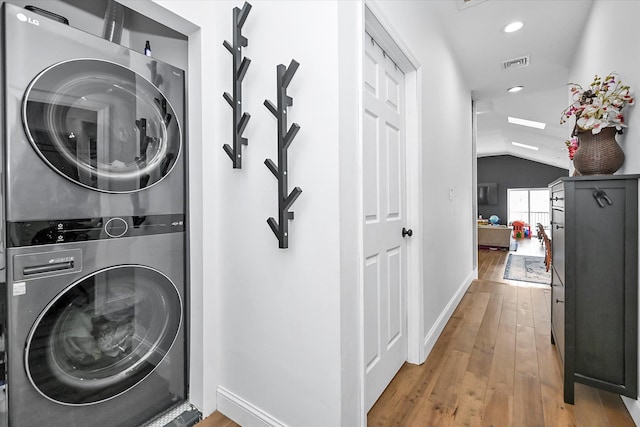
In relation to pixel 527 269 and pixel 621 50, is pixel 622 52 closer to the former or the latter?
pixel 621 50

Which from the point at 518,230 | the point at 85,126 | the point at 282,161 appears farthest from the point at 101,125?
the point at 518,230

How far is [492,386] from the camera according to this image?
1.77m

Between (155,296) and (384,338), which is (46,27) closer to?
(155,296)

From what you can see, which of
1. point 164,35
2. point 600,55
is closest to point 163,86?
point 164,35

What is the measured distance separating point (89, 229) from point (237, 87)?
0.86m

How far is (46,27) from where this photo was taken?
1.10m

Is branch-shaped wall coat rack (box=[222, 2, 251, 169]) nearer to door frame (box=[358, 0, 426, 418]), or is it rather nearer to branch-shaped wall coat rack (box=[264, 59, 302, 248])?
branch-shaped wall coat rack (box=[264, 59, 302, 248])

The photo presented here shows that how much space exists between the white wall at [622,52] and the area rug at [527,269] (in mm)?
2796

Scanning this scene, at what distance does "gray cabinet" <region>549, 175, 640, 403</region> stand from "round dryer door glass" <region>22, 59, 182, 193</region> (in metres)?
2.08

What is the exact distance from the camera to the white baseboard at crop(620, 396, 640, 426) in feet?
4.73

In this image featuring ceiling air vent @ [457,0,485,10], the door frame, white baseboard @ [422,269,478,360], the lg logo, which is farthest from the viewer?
ceiling air vent @ [457,0,485,10]

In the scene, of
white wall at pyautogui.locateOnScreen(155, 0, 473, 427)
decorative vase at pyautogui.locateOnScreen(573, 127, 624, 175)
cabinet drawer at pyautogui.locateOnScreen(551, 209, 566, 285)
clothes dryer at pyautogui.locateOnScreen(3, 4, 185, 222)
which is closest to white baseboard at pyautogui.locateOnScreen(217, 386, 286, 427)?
white wall at pyautogui.locateOnScreen(155, 0, 473, 427)

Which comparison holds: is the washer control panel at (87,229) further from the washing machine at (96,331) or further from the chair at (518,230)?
the chair at (518,230)

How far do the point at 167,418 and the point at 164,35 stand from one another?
195 cm
